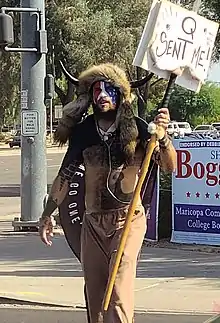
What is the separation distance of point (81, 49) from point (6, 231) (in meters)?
22.4

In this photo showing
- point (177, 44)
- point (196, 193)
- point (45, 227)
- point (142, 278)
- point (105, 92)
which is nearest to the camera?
point (177, 44)

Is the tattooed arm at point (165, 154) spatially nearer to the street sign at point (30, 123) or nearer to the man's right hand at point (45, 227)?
the man's right hand at point (45, 227)

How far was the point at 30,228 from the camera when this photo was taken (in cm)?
1471

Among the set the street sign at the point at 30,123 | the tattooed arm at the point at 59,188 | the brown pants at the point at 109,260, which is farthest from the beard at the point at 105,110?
the street sign at the point at 30,123

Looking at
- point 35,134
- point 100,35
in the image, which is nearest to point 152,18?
point 35,134

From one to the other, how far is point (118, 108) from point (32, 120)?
9069 millimetres

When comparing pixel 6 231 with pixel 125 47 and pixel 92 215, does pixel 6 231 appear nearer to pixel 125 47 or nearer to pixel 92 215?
pixel 92 215

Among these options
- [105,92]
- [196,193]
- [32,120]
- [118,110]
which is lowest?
[196,193]

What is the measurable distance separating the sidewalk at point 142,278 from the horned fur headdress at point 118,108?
7.58ft

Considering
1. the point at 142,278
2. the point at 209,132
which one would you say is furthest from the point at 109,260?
the point at 209,132

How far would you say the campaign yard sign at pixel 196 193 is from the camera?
12180mm

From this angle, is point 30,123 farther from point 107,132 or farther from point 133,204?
point 133,204

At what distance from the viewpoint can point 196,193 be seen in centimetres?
1242

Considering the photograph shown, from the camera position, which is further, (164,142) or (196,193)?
(196,193)
